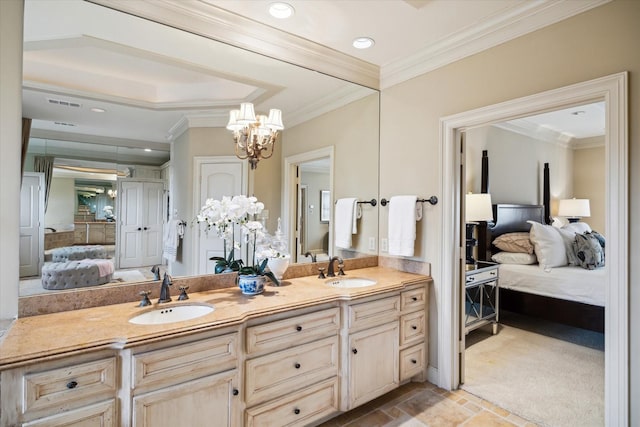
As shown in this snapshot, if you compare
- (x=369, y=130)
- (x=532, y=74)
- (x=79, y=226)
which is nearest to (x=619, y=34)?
(x=532, y=74)

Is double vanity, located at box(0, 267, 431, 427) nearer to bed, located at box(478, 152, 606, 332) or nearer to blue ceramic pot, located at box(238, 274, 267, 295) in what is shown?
blue ceramic pot, located at box(238, 274, 267, 295)

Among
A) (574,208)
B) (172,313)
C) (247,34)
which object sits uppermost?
(247,34)

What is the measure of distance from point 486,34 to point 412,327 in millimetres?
2116

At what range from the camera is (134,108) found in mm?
1925

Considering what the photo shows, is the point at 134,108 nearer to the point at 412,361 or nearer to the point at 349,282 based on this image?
the point at 349,282

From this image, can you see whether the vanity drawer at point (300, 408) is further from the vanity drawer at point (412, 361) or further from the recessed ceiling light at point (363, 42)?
the recessed ceiling light at point (363, 42)

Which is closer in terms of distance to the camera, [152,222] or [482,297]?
[152,222]

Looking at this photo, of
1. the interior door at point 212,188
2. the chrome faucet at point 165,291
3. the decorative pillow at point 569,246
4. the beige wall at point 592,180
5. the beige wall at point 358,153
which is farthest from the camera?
the beige wall at point 592,180

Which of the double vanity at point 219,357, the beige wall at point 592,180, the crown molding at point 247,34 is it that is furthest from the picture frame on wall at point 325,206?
the beige wall at point 592,180

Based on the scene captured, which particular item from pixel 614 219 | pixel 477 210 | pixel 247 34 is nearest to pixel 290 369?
pixel 614 219

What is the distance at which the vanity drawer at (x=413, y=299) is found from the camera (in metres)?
2.35

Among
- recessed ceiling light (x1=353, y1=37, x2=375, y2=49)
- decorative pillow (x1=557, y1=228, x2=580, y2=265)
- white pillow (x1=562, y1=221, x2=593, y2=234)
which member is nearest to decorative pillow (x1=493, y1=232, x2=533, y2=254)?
decorative pillow (x1=557, y1=228, x2=580, y2=265)

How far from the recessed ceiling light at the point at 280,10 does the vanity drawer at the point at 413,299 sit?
2.04 m

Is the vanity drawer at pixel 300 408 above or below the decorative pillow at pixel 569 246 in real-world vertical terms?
below
